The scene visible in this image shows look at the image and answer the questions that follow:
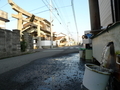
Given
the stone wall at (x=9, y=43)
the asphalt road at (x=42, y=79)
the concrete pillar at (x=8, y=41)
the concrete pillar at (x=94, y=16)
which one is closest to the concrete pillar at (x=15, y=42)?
the stone wall at (x=9, y=43)

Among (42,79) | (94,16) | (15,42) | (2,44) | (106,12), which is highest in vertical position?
(106,12)

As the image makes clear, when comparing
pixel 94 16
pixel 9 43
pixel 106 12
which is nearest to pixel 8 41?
pixel 9 43

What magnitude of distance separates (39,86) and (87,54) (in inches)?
139

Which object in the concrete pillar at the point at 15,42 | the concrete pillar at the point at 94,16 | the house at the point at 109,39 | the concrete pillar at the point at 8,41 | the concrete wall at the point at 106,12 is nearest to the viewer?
the house at the point at 109,39

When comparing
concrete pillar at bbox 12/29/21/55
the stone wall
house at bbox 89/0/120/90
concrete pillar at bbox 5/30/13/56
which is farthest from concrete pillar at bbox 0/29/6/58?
house at bbox 89/0/120/90

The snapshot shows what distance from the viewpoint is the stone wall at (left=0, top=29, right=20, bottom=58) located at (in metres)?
6.18

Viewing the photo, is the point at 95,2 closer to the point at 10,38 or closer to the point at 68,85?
the point at 68,85

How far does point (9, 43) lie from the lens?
22.2ft

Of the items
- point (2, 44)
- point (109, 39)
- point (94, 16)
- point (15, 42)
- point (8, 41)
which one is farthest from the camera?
point (15, 42)

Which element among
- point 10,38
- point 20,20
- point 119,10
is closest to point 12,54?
point 10,38

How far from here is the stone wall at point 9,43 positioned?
6.18 m

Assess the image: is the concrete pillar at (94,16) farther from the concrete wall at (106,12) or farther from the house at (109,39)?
the concrete wall at (106,12)

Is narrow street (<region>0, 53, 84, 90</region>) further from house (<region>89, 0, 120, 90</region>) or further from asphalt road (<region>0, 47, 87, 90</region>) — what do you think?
house (<region>89, 0, 120, 90</region>)

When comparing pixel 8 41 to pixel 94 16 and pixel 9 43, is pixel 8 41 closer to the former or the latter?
pixel 9 43
